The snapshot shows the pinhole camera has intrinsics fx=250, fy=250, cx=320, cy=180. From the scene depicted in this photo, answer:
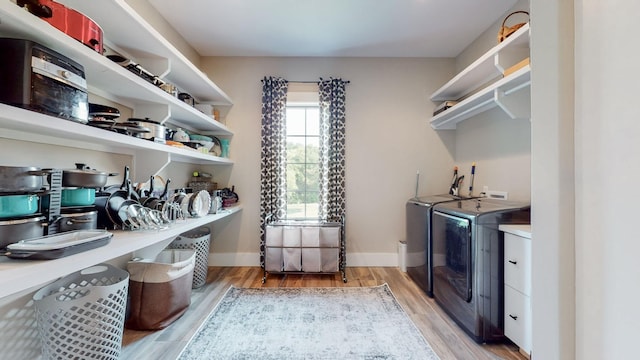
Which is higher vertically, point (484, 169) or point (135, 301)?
point (484, 169)

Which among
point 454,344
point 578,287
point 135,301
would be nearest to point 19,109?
point 135,301

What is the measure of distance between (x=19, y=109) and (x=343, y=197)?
2.62 metres

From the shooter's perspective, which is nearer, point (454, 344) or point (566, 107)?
point (566, 107)

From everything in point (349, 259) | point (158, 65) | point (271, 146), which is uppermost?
point (158, 65)

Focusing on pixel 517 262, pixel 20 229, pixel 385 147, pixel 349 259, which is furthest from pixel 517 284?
pixel 20 229

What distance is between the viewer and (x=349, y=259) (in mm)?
3152

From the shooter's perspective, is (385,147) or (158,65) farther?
(385,147)

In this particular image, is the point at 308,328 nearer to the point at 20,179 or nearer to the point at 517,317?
the point at 517,317

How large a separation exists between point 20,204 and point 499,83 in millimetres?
2808

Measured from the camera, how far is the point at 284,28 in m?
2.54

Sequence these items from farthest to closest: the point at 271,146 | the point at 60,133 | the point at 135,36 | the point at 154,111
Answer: the point at 271,146 < the point at 154,111 < the point at 135,36 < the point at 60,133

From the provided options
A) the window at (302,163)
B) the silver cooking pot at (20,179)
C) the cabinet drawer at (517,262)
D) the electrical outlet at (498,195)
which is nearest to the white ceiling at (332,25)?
the window at (302,163)

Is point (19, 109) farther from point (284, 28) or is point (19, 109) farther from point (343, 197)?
point (343, 197)

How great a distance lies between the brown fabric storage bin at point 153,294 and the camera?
5.84 feet
